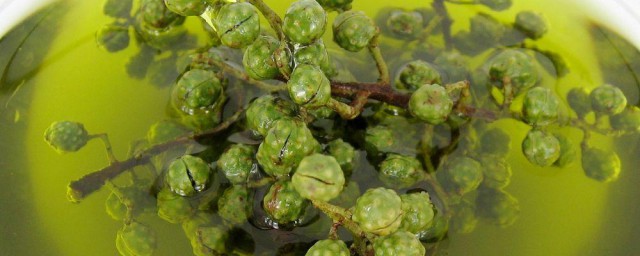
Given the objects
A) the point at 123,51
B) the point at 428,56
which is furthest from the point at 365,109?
the point at 123,51

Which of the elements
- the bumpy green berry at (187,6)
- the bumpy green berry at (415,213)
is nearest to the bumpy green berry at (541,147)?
the bumpy green berry at (415,213)

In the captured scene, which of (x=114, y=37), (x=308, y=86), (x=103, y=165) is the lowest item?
(x=103, y=165)

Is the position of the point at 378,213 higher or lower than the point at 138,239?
higher

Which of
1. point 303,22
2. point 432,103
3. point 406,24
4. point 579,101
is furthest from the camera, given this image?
point 406,24

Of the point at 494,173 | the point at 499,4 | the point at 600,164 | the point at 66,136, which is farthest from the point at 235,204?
the point at 499,4

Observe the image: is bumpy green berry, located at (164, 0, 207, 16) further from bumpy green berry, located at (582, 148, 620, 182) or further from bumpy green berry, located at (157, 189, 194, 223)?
bumpy green berry, located at (582, 148, 620, 182)

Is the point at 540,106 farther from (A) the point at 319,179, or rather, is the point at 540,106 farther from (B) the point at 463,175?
A: (A) the point at 319,179

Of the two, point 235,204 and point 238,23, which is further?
point 235,204

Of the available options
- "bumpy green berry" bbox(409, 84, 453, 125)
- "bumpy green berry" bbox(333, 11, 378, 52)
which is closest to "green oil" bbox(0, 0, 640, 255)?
"bumpy green berry" bbox(409, 84, 453, 125)
